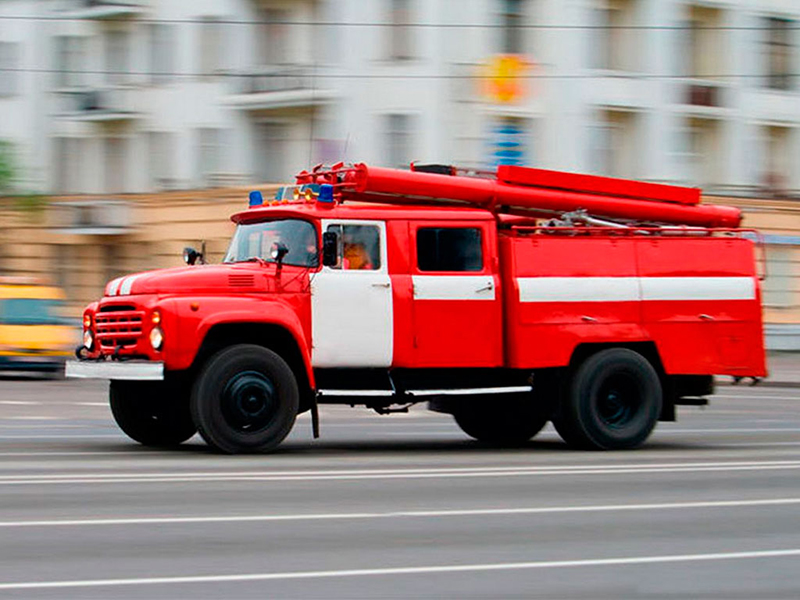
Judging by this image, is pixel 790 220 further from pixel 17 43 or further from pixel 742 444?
pixel 742 444

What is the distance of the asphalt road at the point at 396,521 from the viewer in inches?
307

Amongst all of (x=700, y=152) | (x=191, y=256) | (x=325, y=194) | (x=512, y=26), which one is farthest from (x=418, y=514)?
(x=700, y=152)

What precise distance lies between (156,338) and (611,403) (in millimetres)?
4489

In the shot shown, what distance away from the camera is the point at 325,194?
15.1m

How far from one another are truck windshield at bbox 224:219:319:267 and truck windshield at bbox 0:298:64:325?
16.5 metres

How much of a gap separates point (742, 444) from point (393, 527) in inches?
323

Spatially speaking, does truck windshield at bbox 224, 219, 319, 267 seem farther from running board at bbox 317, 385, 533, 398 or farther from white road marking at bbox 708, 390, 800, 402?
white road marking at bbox 708, 390, 800, 402

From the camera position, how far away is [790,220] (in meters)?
48.2

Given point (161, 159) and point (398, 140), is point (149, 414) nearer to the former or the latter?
point (398, 140)

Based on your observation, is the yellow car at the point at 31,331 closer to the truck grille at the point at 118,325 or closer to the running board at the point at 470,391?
the truck grille at the point at 118,325

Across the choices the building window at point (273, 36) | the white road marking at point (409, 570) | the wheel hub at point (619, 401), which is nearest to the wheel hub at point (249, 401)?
the wheel hub at point (619, 401)

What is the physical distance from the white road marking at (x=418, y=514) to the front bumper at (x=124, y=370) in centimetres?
409

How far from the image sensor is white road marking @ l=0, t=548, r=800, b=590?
759 centimetres

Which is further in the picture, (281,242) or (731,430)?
(731,430)
